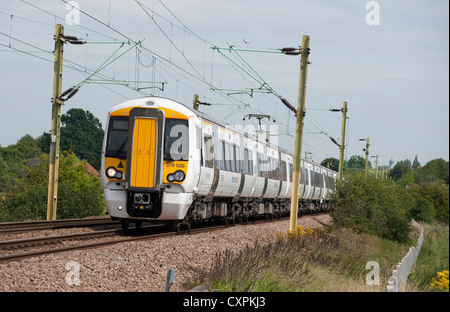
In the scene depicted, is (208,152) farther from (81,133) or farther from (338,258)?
(81,133)

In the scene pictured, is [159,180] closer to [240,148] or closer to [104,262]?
[104,262]

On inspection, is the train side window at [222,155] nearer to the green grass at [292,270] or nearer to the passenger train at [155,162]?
the passenger train at [155,162]

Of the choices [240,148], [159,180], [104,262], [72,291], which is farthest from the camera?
[240,148]

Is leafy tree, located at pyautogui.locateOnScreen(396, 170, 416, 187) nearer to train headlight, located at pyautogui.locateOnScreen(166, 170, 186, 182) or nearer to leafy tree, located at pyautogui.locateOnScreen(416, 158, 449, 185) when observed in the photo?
leafy tree, located at pyautogui.locateOnScreen(416, 158, 449, 185)

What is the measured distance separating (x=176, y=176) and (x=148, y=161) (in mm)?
798

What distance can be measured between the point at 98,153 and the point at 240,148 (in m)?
77.5

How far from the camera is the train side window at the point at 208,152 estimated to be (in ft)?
63.3

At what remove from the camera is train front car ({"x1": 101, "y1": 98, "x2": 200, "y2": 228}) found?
16891mm

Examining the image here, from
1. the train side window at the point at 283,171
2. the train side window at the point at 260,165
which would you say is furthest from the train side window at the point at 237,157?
the train side window at the point at 283,171

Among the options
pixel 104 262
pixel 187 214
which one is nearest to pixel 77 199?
pixel 187 214

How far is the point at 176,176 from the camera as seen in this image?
56.3 ft

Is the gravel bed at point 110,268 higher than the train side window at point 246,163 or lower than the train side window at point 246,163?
lower

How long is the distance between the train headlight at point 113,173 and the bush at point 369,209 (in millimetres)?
16047
